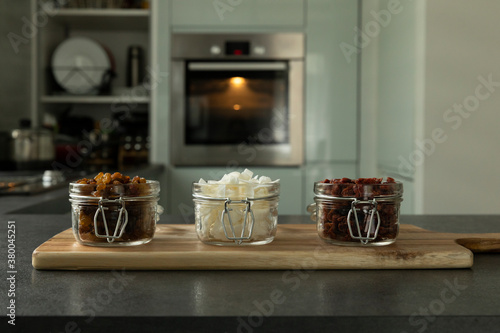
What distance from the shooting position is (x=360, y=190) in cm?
69

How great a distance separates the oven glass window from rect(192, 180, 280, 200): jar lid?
2279mm

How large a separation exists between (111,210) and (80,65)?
272 centimetres

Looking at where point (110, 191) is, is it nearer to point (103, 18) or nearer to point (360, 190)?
point (360, 190)

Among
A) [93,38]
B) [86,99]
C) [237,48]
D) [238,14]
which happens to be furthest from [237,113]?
[93,38]

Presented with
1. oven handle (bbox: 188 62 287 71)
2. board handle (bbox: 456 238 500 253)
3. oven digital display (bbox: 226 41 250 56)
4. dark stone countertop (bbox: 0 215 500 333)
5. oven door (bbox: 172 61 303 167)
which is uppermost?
oven digital display (bbox: 226 41 250 56)

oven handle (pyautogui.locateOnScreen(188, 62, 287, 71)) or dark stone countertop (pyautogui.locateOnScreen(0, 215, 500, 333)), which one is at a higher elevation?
oven handle (pyautogui.locateOnScreen(188, 62, 287, 71))

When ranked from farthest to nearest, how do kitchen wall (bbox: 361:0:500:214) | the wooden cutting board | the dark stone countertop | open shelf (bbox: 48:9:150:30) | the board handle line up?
open shelf (bbox: 48:9:150:30)
kitchen wall (bbox: 361:0:500:214)
the board handle
the wooden cutting board
the dark stone countertop

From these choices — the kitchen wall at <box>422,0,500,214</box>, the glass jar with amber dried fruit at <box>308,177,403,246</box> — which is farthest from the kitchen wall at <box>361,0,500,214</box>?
the glass jar with amber dried fruit at <box>308,177,403,246</box>

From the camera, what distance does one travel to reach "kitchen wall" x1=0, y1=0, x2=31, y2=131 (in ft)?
9.68

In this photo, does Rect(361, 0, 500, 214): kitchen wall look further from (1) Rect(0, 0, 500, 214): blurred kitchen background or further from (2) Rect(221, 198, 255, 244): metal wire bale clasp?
(2) Rect(221, 198, 255, 244): metal wire bale clasp

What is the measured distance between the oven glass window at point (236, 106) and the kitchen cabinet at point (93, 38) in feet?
1.05

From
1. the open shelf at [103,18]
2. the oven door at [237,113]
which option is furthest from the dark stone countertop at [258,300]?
the open shelf at [103,18]

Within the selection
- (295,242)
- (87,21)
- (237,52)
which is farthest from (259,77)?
(295,242)

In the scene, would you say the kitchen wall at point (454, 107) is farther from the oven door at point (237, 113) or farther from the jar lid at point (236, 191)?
the jar lid at point (236, 191)
